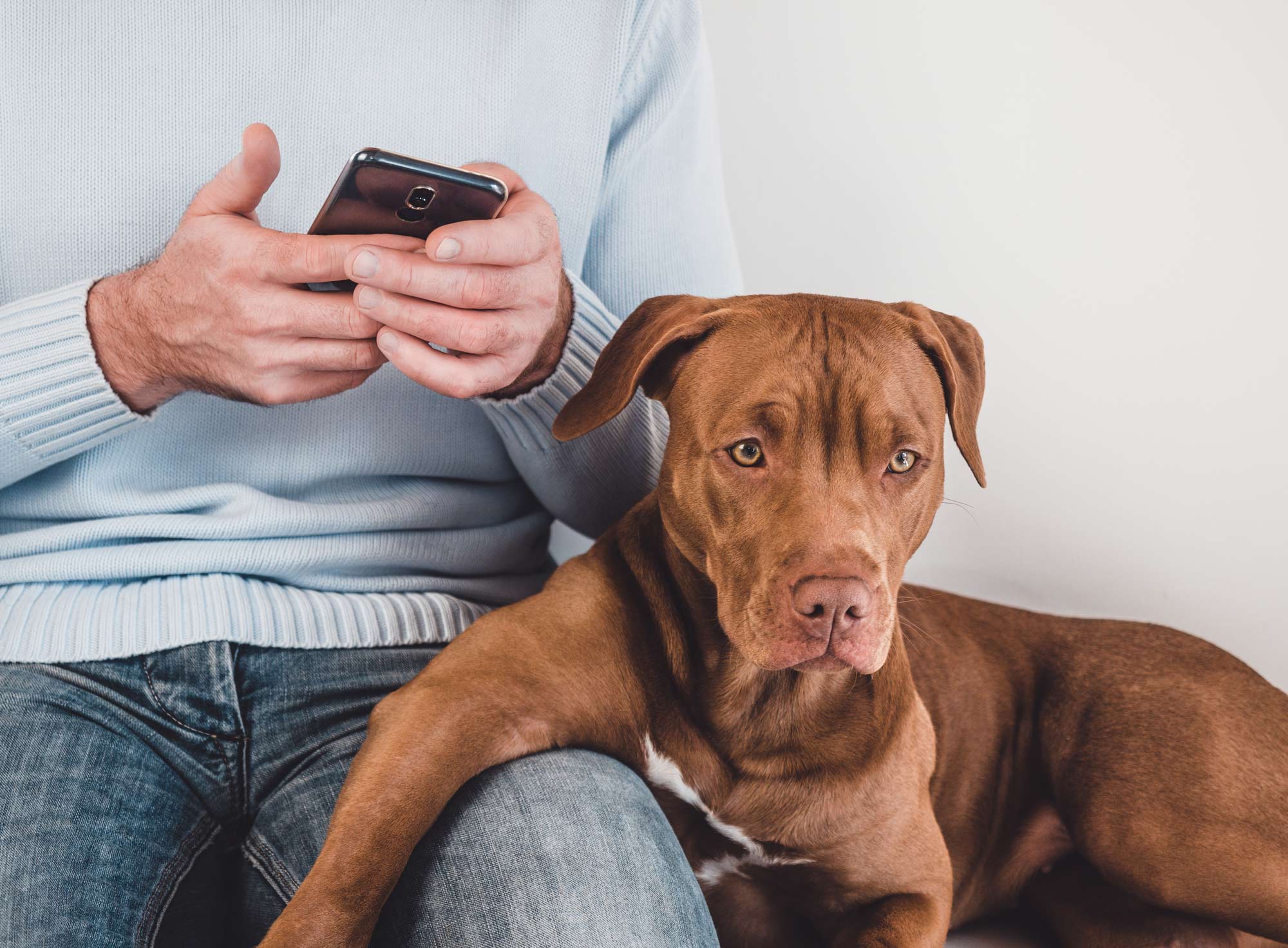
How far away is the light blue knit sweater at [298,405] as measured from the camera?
5.81 ft

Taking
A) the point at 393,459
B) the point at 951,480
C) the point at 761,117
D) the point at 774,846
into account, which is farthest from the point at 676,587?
the point at 761,117

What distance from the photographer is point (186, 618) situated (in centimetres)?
175

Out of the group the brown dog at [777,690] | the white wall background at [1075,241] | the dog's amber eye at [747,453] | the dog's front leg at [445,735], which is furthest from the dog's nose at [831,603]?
the white wall background at [1075,241]

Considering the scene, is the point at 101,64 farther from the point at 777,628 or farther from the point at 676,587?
the point at 777,628

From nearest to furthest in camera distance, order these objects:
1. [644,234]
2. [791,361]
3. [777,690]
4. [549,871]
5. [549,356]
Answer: [549,871] < [791,361] < [777,690] < [549,356] < [644,234]

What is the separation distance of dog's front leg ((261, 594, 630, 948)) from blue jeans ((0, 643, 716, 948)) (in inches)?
2.1

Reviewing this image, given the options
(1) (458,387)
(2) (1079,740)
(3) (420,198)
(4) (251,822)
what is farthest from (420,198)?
(2) (1079,740)

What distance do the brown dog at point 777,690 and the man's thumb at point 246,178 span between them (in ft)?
1.78

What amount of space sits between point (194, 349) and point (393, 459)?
0.44 m

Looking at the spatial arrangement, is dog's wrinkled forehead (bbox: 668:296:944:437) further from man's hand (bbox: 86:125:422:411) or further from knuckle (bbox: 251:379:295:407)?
knuckle (bbox: 251:379:295:407)

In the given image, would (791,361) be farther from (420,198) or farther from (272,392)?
(272,392)

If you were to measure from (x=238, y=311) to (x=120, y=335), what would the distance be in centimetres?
24

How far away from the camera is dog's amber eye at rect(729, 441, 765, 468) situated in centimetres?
166

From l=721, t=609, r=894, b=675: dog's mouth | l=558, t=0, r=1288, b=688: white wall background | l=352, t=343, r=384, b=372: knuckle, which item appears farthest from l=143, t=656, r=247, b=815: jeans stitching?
l=558, t=0, r=1288, b=688: white wall background
